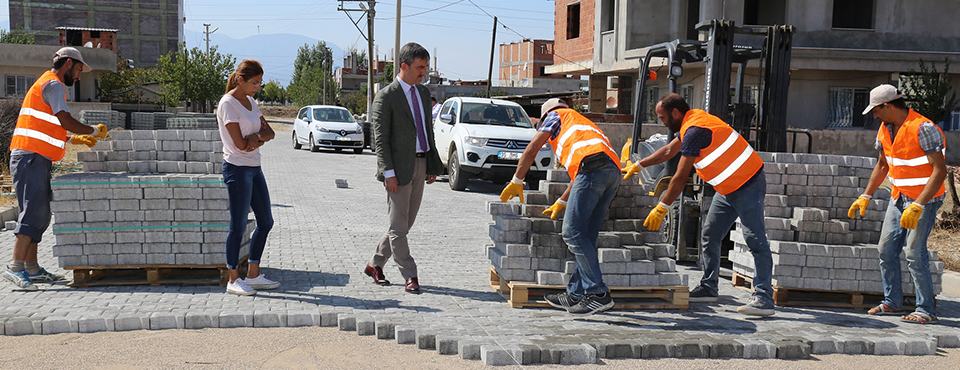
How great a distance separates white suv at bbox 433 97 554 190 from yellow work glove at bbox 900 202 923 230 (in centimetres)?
924

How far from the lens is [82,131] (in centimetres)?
642

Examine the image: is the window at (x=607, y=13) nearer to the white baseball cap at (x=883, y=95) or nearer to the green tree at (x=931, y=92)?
the green tree at (x=931, y=92)

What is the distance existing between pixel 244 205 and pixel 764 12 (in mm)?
26813

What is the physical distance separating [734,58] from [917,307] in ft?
12.2

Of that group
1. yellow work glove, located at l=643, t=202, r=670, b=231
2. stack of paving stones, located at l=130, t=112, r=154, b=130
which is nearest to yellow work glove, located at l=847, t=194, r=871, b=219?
yellow work glove, located at l=643, t=202, r=670, b=231

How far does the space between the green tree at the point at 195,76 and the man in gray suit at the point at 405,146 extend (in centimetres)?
4982

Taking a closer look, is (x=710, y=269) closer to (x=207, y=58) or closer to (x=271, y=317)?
(x=271, y=317)

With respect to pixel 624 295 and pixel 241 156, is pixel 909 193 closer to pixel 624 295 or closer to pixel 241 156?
pixel 624 295

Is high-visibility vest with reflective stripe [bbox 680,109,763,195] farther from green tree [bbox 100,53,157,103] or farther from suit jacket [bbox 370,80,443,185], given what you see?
green tree [bbox 100,53,157,103]

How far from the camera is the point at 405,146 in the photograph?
6406 millimetres

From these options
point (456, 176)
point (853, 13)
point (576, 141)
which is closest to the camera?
point (576, 141)

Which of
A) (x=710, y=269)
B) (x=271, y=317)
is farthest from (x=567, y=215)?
(x=271, y=317)

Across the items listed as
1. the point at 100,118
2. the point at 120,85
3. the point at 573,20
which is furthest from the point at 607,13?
the point at 120,85

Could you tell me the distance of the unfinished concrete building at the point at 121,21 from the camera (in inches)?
2894
